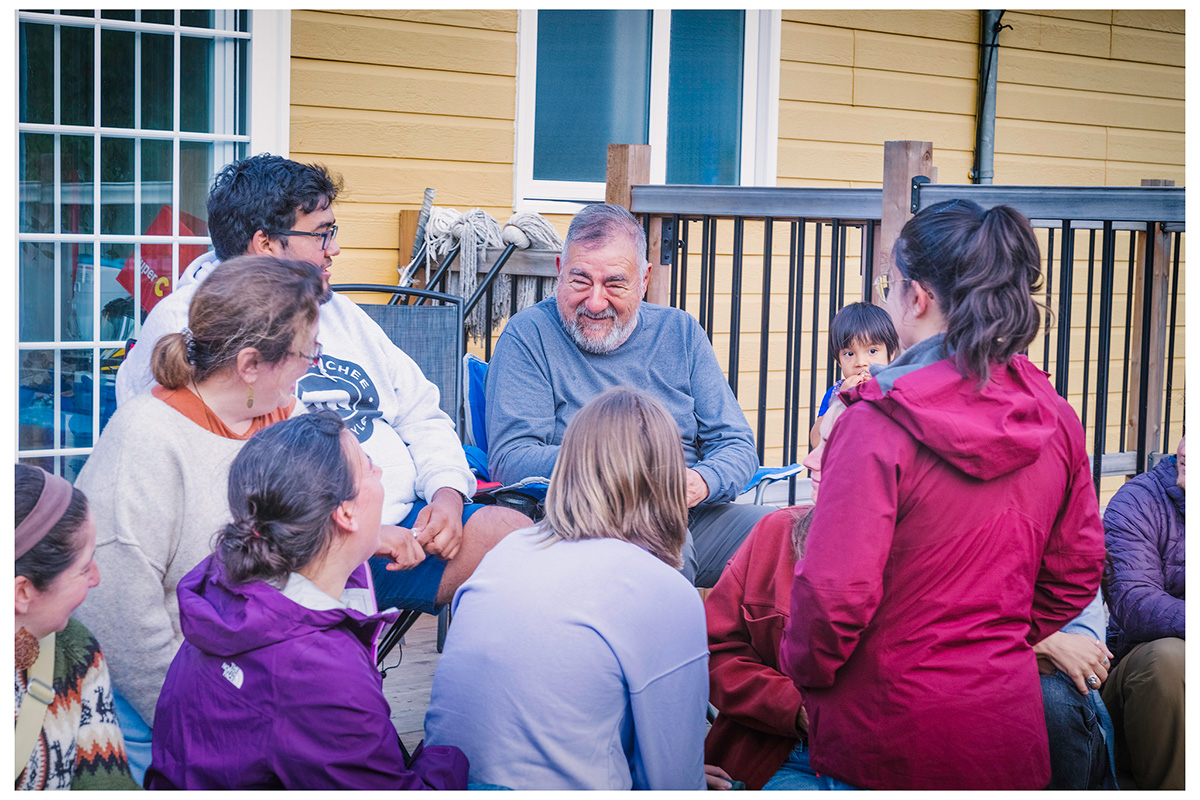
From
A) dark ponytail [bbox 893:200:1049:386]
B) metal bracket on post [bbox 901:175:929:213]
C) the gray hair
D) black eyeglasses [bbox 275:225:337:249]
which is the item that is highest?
metal bracket on post [bbox 901:175:929:213]

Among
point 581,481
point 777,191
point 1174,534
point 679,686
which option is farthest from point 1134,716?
point 777,191

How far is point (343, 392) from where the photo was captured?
2.38m

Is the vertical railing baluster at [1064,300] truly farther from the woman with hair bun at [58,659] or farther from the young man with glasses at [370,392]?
the woman with hair bun at [58,659]

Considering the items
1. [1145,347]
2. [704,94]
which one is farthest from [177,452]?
[704,94]

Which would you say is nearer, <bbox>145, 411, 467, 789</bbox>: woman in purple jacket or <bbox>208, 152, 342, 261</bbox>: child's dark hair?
<bbox>145, 411, 467, 789</bbox>: woman in purple jacket

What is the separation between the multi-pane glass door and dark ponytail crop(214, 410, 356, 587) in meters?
2.00

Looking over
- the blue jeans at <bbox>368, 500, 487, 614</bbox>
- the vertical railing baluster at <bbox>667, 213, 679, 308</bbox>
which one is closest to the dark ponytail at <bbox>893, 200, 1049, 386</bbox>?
the blue jeans at <bbox>368, 500, 487, 614</bbox>

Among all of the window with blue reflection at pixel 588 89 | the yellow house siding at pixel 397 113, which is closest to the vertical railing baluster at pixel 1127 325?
the window with blue reflection at pixel 588 89

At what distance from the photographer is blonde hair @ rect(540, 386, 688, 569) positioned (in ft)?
5.32

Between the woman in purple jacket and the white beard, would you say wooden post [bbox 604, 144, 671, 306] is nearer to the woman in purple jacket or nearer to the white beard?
the white beard

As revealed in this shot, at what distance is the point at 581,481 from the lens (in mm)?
1631

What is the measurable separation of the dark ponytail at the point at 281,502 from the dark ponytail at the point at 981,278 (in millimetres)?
964

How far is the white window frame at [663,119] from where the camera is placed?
4254 millimetres

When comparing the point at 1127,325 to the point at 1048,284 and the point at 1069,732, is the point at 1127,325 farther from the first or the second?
the point at 1069,732
